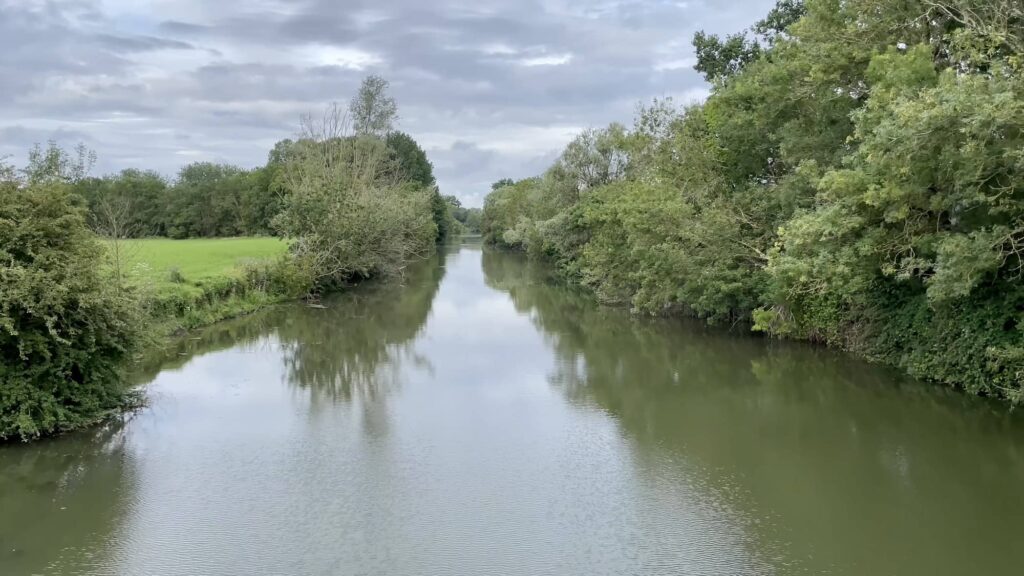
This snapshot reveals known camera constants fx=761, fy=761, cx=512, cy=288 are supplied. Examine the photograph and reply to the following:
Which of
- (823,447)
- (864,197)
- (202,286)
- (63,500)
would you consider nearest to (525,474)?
(823,447)

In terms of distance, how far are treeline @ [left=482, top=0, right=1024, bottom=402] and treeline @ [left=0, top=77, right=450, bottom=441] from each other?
12.7m

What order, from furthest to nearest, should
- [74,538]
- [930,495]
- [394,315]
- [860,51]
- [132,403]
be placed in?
[394,315], [860,51], [132,403], [930,495], [74,538]

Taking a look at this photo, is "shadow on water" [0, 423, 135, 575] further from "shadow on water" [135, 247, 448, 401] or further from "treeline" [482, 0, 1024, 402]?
"treeline" [482, 0, 1024, 402]

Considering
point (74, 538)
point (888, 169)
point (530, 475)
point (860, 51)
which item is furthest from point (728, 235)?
point (74, 538)

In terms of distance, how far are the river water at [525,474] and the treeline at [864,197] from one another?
150cm

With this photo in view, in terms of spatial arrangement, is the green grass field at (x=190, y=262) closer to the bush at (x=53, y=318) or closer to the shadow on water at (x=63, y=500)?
the bush at (x=53, y=318)

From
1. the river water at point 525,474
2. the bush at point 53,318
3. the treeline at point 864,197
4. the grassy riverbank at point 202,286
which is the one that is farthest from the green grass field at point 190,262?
the treeline at point 864,197

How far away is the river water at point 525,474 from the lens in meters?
8.38

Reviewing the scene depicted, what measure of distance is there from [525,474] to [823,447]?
5.02 meters

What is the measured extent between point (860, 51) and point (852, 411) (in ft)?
27.0

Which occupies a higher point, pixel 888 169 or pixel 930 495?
pixel 888 169

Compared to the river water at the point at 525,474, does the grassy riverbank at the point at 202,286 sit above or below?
above

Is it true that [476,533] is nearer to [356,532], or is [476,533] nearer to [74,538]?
[356,532]

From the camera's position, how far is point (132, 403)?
13922 mm
